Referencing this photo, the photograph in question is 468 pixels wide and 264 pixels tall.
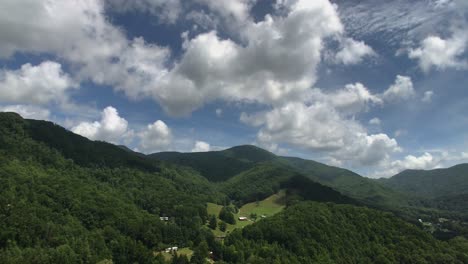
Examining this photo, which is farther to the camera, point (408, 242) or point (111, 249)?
point (408, 242)

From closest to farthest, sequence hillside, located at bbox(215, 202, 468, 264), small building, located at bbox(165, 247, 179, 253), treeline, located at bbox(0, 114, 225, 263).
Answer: treeline, located at bbox(0, 114, 225, 263), hillside, located at bbox(215, 202, 468, 264), small building, located at bbox(165, 247, 179, 253)

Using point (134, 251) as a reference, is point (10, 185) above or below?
above

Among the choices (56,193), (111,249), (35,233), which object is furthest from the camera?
(56,193)

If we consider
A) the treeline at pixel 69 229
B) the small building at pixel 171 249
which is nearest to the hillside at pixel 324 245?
the small building at pixel 171 249

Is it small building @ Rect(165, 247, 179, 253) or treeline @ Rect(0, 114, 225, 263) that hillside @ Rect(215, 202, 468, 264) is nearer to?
small building @ Rect(165, 247, 179, 253)

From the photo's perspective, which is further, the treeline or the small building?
the small building

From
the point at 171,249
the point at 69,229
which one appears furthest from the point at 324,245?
the point at 69,229

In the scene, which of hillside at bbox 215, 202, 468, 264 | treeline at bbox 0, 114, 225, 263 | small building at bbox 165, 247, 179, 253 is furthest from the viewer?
small building at bbox 165, 247, 179, 253

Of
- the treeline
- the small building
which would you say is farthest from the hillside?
the treeline

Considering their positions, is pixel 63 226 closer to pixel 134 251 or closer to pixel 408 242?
pixel 134 251

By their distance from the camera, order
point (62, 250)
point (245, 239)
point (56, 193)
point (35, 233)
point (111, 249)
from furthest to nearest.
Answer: point (56, 193) → point (245, 239) → point (111, 249) → point (35, 233) → point (62, 250)

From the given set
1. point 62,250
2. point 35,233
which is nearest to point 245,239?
point 62,250
